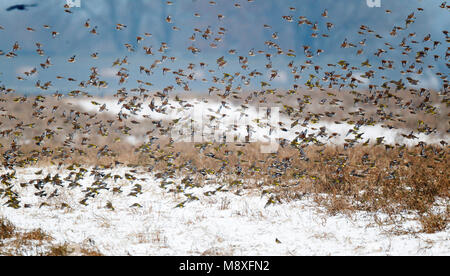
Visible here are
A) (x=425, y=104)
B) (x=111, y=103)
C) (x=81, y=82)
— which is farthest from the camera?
(x=111, y=103)

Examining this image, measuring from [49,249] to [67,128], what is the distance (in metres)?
24.9

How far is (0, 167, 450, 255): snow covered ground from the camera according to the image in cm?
779

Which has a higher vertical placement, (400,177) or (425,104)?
(425,104)

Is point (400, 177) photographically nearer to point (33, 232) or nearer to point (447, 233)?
point (447, 233)

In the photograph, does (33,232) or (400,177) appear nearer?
(33,232)

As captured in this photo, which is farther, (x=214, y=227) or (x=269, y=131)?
(x=269, y=131)

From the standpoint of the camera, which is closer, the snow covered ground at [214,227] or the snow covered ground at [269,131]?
the snow covered ground at [214,227]

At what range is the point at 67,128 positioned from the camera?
Answer: 30.5m

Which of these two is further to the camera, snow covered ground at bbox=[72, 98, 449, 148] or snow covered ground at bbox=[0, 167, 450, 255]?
snow covered ground at bbox=[72, 98, 449, 148]

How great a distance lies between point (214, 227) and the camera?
9.41 metres

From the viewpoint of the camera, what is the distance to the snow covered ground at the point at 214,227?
7785 millimetres

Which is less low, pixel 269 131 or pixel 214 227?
pixel 269 131
